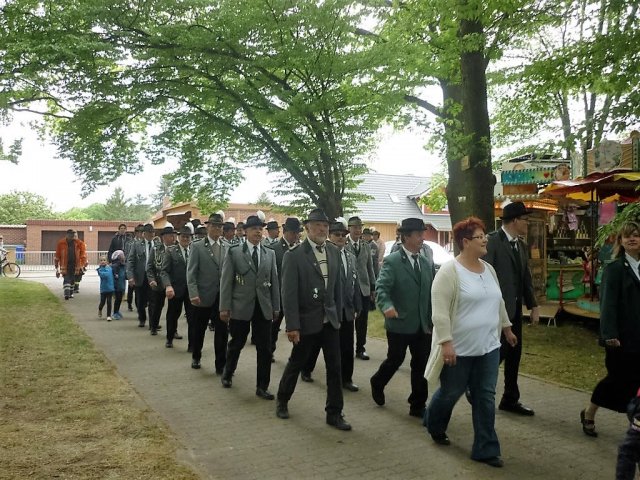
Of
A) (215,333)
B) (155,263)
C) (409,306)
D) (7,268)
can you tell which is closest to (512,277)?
(409,306)

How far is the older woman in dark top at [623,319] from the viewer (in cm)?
491

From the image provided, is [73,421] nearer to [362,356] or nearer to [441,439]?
[441,439]

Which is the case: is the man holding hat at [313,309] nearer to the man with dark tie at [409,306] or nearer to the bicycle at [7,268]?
the man with dark tie at [409,306]

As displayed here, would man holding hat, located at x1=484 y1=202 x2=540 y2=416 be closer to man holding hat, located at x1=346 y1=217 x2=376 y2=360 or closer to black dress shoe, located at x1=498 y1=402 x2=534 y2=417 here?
black dress shoe, located at x1=498 y1=402 x2=534 y2=417

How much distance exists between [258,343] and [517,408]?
2904 mm

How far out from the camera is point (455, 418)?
19.5 feet

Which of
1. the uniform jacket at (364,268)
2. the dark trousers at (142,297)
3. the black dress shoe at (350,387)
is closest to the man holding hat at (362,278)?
the uniform jacket at (364,268)

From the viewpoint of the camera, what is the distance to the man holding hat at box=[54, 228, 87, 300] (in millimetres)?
16719

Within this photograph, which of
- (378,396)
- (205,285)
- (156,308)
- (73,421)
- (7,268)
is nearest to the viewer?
(73,421)

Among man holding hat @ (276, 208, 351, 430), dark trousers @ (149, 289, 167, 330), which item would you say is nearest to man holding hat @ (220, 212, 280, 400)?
man holding hat @ (276, 208, 351, 430)

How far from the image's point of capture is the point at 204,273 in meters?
8.66

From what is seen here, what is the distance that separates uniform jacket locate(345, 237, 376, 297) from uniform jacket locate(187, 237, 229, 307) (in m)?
2.03

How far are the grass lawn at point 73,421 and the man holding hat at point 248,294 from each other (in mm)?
1351

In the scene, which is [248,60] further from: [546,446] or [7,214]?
[7,214]
